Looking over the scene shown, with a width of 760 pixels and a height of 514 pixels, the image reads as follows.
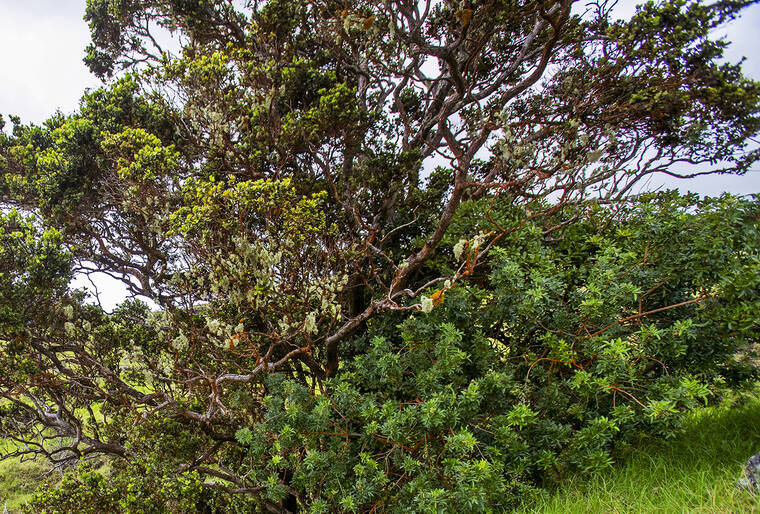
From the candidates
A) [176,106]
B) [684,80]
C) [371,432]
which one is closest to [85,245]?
[176,106]

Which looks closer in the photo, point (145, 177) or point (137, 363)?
point (145, 177)

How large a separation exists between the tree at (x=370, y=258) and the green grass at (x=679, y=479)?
0.79 ft

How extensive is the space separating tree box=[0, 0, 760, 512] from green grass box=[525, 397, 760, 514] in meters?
0.24

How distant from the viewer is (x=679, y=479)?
3479 mm

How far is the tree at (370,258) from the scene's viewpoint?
13.8 ft

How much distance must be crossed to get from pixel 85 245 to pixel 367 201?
18.3 feet

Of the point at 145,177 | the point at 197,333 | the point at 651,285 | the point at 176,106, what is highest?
the point at 176,106

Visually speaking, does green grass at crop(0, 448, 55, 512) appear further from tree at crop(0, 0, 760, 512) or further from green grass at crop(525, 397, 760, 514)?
green grass at crop(525, 397, 760, 514)

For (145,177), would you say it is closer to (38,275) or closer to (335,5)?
(38,275)

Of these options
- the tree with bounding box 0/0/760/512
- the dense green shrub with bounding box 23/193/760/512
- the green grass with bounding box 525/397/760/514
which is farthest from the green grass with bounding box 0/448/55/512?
the green grass with bounding box 525/397/760/514

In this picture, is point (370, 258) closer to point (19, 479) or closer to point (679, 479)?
point (679, 479)

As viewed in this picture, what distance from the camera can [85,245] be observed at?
8000 mm

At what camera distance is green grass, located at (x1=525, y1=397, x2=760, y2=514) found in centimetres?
313

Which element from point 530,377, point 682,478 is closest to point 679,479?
point 682,478
